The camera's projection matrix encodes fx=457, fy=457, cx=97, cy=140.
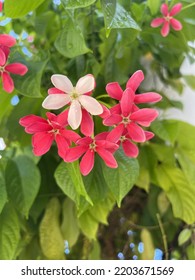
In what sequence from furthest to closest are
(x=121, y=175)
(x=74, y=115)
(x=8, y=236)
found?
(x=8, y=236) < (x=121, y=175) < (x=74, y=115)

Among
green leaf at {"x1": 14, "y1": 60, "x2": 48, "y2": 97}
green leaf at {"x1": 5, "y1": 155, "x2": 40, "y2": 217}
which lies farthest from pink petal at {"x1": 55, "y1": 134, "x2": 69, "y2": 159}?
green leaf at {"x1": 5, "y1": 155, "x2": 40, "y2": 217}

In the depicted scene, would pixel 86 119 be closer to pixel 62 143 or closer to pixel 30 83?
pixel 62 143

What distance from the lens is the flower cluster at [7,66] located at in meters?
0.48

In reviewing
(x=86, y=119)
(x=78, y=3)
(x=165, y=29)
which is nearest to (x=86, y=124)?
(x=86, y=119)

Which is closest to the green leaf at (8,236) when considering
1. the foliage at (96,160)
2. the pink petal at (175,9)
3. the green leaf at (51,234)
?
the foliage at (96,160)

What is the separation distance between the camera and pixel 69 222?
781mm

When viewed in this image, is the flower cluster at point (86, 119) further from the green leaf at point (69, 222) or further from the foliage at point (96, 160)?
the green leaf at point (69, 222)

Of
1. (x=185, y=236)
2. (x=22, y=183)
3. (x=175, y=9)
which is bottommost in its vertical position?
(x=185, y=236)

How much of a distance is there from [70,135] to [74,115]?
25 millimetres

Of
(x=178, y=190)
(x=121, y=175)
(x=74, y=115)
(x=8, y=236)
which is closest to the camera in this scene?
(x=74, y=115)

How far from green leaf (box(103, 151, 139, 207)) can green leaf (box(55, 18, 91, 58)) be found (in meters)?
0.13

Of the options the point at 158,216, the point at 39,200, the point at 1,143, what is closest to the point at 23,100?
the point at 1,143

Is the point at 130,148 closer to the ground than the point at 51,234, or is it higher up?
higher up

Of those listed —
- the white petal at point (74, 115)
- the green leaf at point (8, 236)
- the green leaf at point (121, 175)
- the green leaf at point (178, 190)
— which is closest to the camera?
the white petal at point (74, 115)
